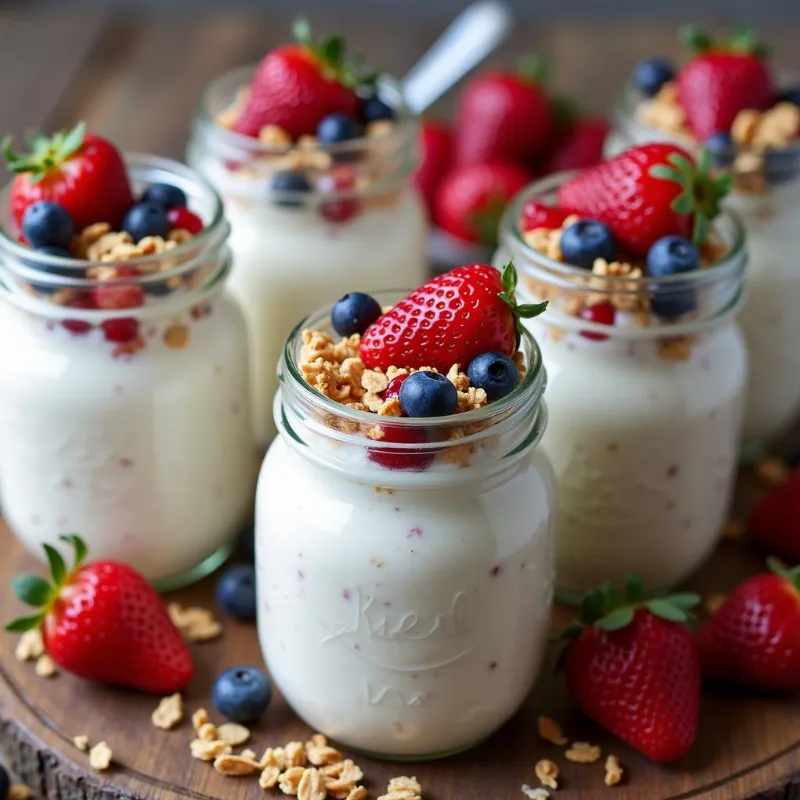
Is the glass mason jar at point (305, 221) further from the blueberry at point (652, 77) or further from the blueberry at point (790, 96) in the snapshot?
the blueberry at point (790, 96)

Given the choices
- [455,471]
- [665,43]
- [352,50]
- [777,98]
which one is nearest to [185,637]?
[455,471]

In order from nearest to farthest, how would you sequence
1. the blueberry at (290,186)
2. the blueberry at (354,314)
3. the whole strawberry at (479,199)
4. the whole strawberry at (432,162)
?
the blueberry at (354,314)
the blueberry at (290,186)
the whole strawberry at (479,199)
the whole strawberry at (432,162)

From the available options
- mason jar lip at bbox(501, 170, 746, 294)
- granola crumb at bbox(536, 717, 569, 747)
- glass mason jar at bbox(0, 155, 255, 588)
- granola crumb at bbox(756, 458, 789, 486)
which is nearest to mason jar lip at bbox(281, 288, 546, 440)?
mason jar lip at bbox(501, 170, 746, 294)

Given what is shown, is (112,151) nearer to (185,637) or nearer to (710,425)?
(185,637)

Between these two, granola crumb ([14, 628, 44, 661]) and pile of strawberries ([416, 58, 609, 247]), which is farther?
pile of strawberries ([416, 58, 609, 247])

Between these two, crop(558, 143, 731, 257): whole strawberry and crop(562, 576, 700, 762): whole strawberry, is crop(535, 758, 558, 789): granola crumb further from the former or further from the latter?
crop(558, 143, 731, 257): whole strawberry

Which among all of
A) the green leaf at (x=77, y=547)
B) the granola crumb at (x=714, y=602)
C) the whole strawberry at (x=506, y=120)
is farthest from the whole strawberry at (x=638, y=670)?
the whole strawberry at (x=506, y=120)

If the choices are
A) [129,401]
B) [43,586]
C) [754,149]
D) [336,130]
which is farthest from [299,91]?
[43,586]
